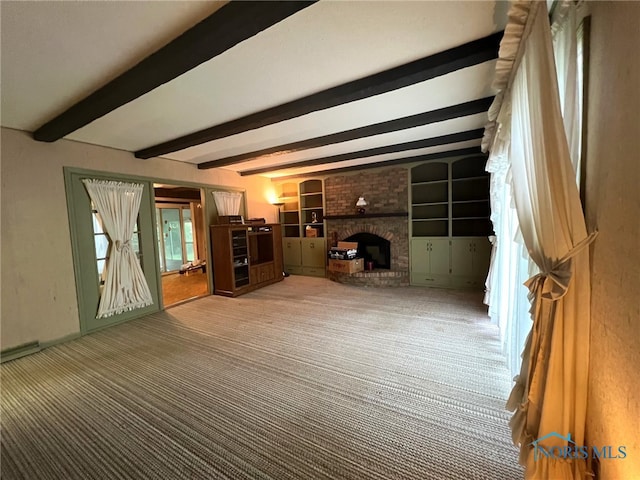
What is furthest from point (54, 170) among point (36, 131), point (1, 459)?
point (1, 459)

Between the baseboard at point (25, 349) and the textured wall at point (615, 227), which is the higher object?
the textured wall at point (615, 227)

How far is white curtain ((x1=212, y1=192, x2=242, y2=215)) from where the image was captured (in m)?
5.30

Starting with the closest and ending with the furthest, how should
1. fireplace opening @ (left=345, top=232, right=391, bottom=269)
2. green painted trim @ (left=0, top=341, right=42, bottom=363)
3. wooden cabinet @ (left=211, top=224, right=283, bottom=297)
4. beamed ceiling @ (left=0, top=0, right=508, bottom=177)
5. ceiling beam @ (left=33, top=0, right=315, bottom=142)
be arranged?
1. ceiling beam @ (left=33, top=0, right=315, bottom=142)
2. beamed ceiling @ (left=0, top=0, right=508, bottom=177)
3. green painted trim @ (left=0, top=341, right=42, bottom=363)
4. wooden cabinet @ (left=211, top=224, right=283, bottom=297)
5. fireplace opening @ (left=345, top=232, right=391, bottom=269)

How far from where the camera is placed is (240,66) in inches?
75.7

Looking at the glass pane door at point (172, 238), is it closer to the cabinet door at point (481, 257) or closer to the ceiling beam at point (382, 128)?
the ceiling beam at point (382, 128)

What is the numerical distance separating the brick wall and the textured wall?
175 inches

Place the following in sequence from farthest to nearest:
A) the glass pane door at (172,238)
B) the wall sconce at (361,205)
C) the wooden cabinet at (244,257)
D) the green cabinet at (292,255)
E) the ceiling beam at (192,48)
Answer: the glass pane door at (172,238)
the green cabinet at (292,255)
the wall sconce at (361,205)
the wooden cabinet at (244,257)
the ceiling beam at (192,48)

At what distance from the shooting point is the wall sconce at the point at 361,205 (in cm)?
562

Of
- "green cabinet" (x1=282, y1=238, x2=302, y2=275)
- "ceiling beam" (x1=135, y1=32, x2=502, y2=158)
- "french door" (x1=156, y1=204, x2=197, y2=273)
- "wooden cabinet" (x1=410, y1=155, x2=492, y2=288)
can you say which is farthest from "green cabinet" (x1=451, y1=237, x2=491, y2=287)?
"french door" (x1=156, y1=204, x2=197, y2=273)

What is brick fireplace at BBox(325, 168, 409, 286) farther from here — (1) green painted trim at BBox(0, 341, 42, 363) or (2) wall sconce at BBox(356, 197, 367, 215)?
(1) green painted trim at BBox(0, 341, 42, 363)

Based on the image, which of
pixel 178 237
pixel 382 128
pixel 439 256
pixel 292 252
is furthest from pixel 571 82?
pixel 178 237

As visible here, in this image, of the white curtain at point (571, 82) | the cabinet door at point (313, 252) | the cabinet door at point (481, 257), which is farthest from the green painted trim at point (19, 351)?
the cabinet door at point (481, 257)

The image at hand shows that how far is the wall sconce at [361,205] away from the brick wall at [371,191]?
12 centimetres
